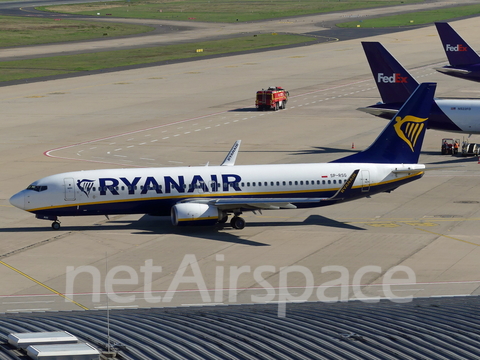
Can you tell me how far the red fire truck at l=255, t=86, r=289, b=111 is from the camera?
98000 mm

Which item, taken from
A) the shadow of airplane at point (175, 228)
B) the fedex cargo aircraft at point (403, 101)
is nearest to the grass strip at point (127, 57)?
the fedex cargo aircraft at point (403, 101)

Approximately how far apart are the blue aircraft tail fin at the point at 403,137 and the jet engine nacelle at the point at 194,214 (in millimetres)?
9218

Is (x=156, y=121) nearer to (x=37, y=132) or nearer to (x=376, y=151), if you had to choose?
(x=37, y=132)

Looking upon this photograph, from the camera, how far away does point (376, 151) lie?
5288 centimetres

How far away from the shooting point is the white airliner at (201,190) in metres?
48.8

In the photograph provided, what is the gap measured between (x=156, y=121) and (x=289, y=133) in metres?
17.2

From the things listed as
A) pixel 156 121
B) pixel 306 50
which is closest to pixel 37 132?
pixel 156 121

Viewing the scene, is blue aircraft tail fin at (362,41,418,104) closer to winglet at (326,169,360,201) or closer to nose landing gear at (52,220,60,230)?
winglet at (326,169,360,201)

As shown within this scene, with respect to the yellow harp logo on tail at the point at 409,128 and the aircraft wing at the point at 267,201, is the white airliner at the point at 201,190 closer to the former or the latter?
the aircraft wing at the point at 267,201

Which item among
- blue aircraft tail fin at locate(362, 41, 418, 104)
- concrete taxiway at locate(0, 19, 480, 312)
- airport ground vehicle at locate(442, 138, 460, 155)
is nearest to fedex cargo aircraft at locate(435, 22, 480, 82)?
concrete taxiway at locate(0, 19, 480, 312)

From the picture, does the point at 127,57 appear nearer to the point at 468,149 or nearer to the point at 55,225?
the point at 468,149

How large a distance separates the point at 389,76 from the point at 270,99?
2544cm

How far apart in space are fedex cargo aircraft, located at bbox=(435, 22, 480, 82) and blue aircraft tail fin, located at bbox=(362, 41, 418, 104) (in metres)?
34.3

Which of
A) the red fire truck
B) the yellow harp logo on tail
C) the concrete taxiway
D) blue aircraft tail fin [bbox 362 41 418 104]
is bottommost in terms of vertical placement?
the concrete taxiway
